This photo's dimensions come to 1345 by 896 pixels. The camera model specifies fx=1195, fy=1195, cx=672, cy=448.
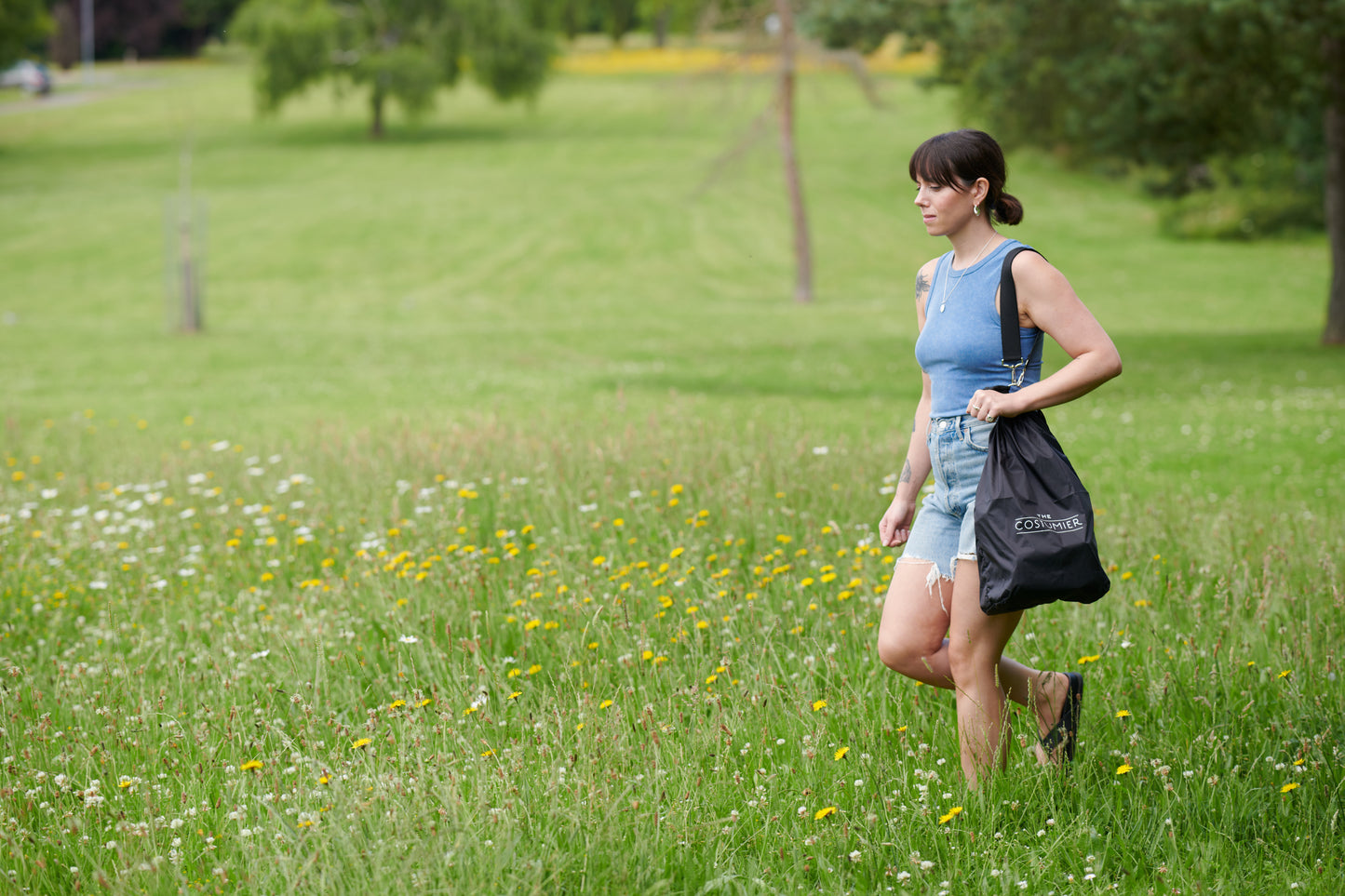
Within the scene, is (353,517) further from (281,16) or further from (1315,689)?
(281,16)

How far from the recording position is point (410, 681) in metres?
4.60

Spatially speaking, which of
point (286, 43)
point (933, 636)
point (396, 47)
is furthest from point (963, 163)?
point (396, 47)

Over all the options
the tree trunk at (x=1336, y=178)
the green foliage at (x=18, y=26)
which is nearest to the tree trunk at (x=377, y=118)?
the green foliage at (x=18, y=26)

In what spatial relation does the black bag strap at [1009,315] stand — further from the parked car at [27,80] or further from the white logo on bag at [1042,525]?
the parked car at [27,80]

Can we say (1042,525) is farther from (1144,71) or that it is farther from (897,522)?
(1144,71)

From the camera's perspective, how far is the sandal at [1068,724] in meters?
3.68

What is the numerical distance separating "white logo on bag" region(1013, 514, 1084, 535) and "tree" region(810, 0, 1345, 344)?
12.6 meters

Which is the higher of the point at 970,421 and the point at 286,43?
the point at 286,43

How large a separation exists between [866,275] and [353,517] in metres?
29.3

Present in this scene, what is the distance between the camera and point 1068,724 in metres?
3.71

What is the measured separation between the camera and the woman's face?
11.5 feet

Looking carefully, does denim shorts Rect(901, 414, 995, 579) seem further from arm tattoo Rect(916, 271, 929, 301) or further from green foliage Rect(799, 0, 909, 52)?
green foliage Rect(799, 0, 909, 52)

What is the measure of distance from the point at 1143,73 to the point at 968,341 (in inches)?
601

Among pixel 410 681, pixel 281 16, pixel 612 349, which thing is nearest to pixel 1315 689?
→ pixel 410 681
